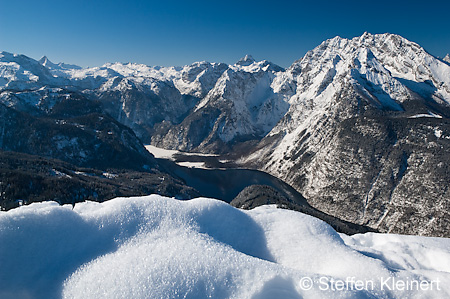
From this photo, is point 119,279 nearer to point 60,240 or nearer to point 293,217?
point 60,240

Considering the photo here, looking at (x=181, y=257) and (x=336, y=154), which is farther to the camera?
(x=336, y=154)

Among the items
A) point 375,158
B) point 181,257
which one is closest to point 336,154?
point 375,158

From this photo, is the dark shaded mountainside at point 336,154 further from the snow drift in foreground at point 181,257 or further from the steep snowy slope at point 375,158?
the snow drift in foreground at point 181,257

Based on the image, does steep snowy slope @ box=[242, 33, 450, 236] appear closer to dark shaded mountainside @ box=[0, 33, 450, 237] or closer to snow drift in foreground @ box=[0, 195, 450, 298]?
dark shaded mountainside @ box=[0, 33, 450, 237]

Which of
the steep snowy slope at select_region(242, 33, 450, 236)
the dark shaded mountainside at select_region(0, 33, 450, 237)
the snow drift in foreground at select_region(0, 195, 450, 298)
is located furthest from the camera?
the steep snowy slope at select_region(242, 33, 450, 236)

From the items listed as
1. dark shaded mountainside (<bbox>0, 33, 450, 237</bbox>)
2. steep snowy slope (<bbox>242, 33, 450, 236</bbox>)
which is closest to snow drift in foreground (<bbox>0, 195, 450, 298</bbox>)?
dark shaded mountainside (<bbox>0, 33, 450, 237</bbox>)

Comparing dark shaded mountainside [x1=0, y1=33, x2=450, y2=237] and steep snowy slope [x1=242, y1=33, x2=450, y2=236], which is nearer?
dark shaded mountainside [x1=0, y1=33, x2=450, y2=237]

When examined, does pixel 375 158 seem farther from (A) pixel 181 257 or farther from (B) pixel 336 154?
(A) pixel 181 257

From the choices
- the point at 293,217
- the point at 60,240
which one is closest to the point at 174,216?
the point at 60,240

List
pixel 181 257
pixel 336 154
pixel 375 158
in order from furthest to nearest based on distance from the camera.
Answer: pixel 336 154 < pixel 375 158 < pixel 181 257
